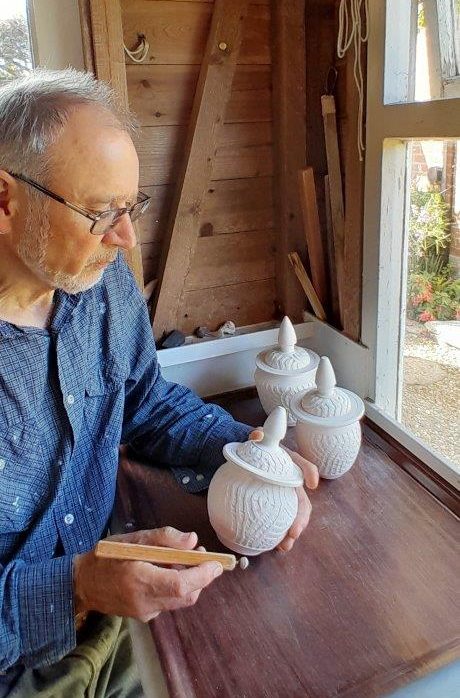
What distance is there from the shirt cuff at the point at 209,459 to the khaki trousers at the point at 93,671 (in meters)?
0.26

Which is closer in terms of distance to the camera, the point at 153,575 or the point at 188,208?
the point at 153,575

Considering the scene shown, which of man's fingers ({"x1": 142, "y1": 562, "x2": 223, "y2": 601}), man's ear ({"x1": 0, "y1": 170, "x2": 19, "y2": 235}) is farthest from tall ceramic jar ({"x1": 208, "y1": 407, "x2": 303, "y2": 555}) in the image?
man's ear ({"x1": 0, "y1": 170, "x2": 19, "y2": 235})

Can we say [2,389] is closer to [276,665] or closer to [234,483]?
[234,483]

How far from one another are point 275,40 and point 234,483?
1096 mm

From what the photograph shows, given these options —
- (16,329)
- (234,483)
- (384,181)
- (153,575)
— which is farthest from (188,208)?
(153,575)

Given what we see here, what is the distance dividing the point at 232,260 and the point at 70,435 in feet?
2.51

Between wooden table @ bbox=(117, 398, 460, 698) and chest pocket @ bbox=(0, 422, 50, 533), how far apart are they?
189 millimetres

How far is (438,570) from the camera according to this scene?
35.4 inches

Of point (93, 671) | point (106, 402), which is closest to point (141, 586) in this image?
point (93, 671)

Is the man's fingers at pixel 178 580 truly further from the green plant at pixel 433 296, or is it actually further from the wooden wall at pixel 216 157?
the wooden wall at pixel 216 157

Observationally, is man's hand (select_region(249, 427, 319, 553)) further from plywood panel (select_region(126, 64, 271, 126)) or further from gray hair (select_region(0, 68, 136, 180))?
plywood panel (select_region(126, 64, 271, 126))

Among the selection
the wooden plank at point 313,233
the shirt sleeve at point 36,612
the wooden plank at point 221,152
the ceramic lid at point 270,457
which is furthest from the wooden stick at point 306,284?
the shirt sleeve at point 36,612

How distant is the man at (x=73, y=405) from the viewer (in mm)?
796

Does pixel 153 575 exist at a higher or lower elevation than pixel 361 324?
lower
